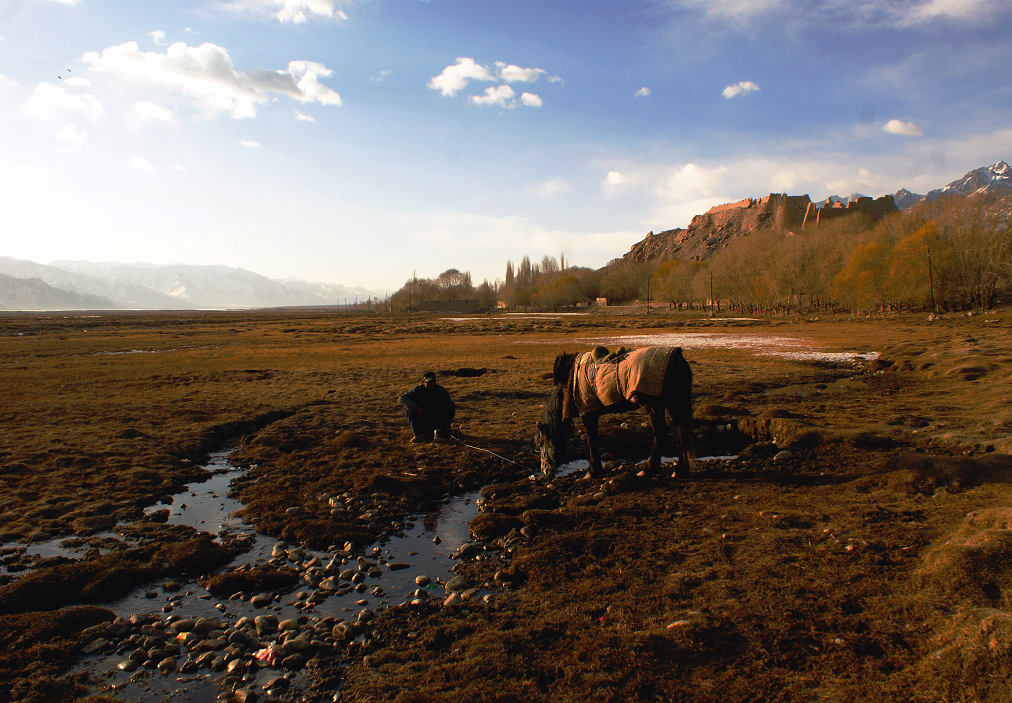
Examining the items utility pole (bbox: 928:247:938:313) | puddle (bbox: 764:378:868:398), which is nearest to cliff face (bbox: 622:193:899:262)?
utility pole (bbox: 928:247:938:313)

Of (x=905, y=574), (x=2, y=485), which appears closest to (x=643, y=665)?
(x=905, y=574)

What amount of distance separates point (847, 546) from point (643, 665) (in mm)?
2791

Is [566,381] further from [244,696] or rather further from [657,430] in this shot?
[244,696]

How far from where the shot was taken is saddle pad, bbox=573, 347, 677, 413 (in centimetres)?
829

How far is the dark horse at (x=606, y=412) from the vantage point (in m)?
8.42

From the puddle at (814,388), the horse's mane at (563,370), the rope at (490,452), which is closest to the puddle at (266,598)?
the rope at (490,452)

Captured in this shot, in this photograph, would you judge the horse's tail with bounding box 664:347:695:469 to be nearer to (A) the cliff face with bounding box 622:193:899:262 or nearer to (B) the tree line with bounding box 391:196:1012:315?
(B) the tree line with bounding box 391:196:1012:315

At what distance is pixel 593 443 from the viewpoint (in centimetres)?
884

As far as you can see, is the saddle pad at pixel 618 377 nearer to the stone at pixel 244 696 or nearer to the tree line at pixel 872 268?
the stone at pixel 244 696

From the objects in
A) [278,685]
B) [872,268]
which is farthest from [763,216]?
[278,685]

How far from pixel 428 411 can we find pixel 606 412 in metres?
3.92

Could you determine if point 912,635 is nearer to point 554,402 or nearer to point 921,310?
point 554,402

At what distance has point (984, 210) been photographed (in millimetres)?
50062

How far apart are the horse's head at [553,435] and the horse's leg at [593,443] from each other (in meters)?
0.36
